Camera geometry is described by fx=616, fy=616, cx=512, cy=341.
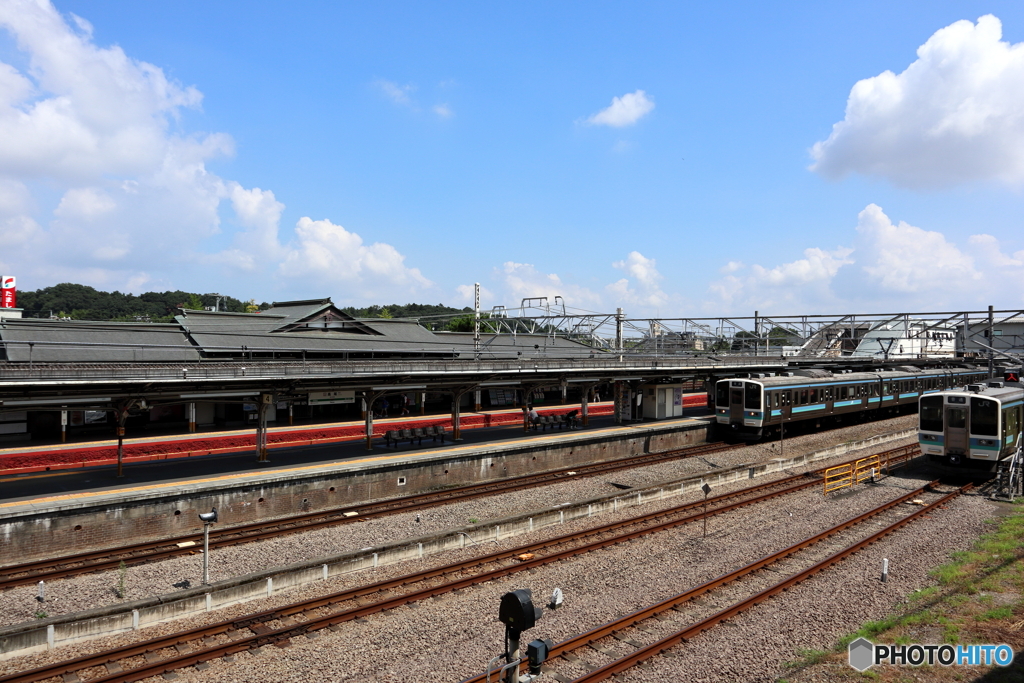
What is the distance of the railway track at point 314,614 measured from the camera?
884cm

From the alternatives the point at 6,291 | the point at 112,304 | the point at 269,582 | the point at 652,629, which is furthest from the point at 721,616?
the point at 112,304

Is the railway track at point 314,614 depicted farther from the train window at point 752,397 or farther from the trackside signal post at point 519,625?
the train window at point 752,397

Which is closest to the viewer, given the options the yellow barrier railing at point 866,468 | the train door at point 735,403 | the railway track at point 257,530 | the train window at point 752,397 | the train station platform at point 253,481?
the railway track at point 257,530

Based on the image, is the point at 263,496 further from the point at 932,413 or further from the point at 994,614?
the point at 932,413

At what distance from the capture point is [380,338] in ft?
127

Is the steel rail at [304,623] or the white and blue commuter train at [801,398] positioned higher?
the white and blue commuter train at [801,398]

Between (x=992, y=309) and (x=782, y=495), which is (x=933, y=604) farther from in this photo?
(x=992, y=309)

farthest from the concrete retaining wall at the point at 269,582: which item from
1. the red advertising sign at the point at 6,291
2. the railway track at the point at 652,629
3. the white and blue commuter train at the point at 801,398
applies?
the red advertising sign at the point at 6,291

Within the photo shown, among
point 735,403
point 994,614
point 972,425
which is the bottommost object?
point 994,614

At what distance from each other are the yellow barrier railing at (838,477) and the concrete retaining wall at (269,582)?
524cm

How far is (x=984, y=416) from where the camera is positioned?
19.5m

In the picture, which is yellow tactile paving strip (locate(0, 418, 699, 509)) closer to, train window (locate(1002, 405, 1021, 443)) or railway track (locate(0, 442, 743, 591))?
railway track (locate(0, 442, 743, 591))

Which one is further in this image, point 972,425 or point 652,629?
point 972,425

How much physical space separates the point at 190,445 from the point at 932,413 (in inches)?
1072
